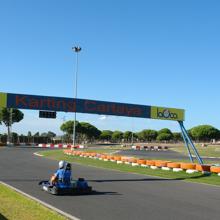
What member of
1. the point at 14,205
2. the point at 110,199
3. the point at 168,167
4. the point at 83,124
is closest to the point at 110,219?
the point at 14,205

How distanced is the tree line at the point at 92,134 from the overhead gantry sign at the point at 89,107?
65.5 metres

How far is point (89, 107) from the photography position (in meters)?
22.9

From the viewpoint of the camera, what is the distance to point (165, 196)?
43.7 ft

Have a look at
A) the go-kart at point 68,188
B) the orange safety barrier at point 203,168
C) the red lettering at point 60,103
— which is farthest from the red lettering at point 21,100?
the orange safety barrier at point 203,168

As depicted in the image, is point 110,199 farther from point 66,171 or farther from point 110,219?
point 110,219

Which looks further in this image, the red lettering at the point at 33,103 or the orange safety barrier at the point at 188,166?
the orange safety barrier at the point at 188,166

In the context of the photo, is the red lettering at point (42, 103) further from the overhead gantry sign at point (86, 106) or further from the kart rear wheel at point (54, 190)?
the kart rear wheel at point (54, 190)

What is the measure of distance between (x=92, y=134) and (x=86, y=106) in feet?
432

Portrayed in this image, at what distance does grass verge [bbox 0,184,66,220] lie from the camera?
28.9 feet

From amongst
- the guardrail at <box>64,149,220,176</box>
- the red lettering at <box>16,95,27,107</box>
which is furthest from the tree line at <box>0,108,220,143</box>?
the red lettering at <box>16,95,27,107</box>

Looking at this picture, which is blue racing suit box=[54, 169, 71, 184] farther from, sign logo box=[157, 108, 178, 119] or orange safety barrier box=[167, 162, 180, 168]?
sign logo box=[157, 108, 178, 119]

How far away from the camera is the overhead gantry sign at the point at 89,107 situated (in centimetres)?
2085

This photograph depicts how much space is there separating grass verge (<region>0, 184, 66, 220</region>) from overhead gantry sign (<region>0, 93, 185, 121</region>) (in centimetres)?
936

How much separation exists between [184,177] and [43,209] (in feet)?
41.0
